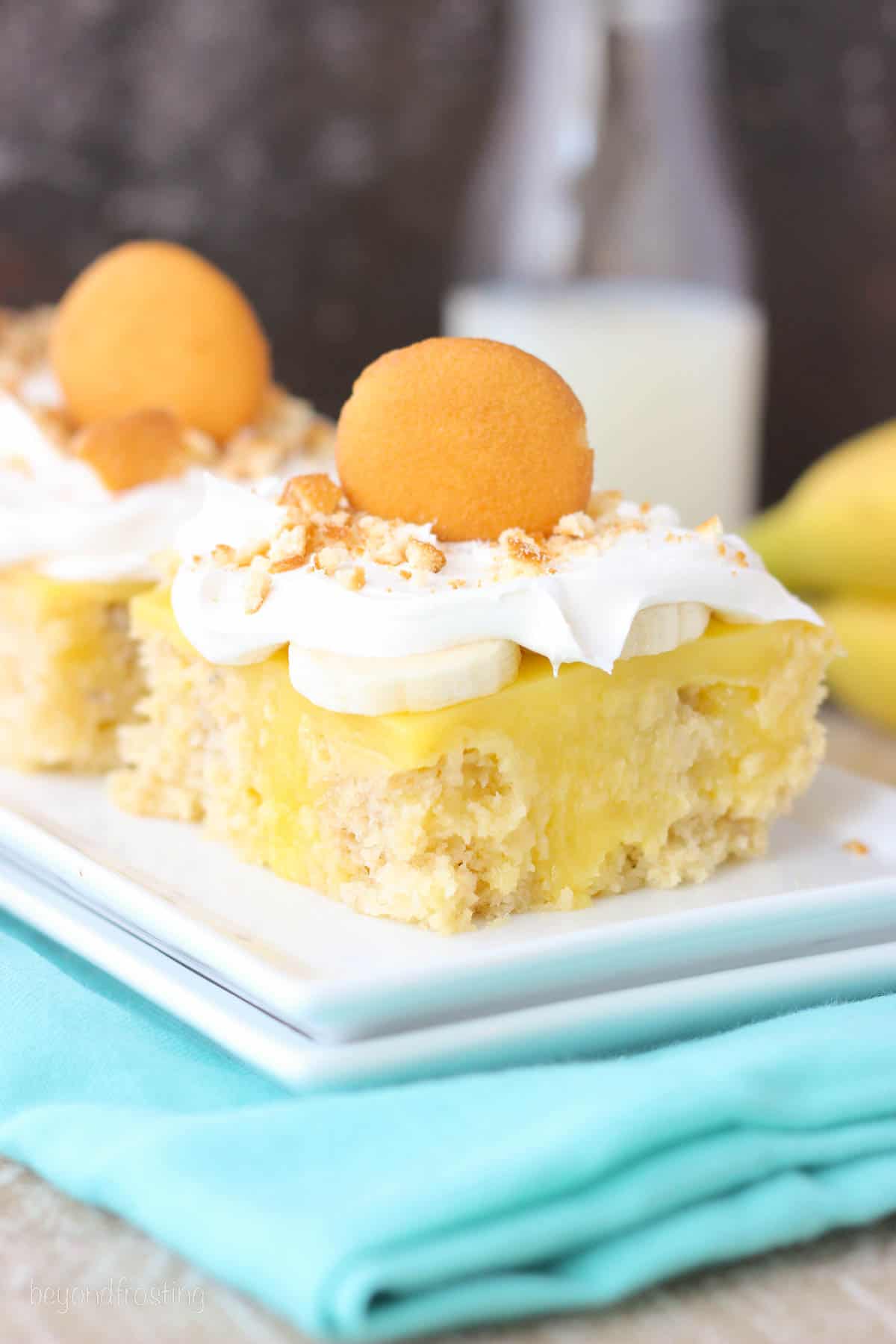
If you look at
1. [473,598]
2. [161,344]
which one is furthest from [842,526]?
[473,598]

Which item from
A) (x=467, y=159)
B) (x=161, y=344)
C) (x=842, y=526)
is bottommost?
(x=842, y=526)

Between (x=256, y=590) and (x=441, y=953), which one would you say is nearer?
(x=441, y=953)

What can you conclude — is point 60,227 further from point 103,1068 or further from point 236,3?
point 103,1068

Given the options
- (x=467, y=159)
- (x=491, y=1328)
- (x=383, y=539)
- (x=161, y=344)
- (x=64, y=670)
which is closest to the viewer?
(x=491, y=1328)

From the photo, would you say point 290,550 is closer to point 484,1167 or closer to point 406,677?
point 406,677

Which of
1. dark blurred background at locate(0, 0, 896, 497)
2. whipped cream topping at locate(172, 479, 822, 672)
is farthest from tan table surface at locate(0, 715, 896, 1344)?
dark blurred background at locate(0, 0, 896, 497)

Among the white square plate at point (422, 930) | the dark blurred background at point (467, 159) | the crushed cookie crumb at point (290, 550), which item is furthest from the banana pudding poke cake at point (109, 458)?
the dark blurred background at point (467, 159)

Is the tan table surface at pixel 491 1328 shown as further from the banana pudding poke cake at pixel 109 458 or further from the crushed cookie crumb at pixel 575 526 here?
the banana pudding poke cake at pixel 109 458

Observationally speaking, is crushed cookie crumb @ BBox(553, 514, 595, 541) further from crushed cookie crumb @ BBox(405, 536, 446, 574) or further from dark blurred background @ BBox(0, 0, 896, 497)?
dark blurred background @ BBox(0, 0, 896, 497)
